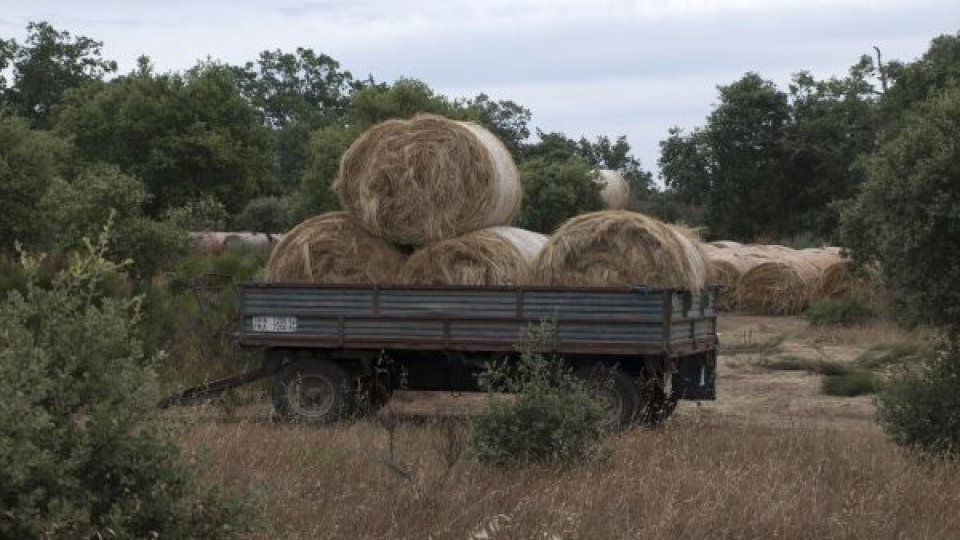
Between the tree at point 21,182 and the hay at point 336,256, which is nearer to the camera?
the hay at point 336,256

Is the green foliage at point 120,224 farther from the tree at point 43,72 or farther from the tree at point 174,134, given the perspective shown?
the tree at point 43,72

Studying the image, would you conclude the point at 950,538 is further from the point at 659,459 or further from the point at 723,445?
the point at 723,445

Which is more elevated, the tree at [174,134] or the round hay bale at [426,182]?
the tree at [174,134]

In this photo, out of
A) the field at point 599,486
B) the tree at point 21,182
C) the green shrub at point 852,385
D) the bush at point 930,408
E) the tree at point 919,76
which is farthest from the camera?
the tree at point 919,76

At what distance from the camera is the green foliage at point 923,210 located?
8898 millimetres

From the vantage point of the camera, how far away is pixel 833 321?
81.4ft

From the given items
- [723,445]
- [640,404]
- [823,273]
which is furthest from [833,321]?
[723,445]

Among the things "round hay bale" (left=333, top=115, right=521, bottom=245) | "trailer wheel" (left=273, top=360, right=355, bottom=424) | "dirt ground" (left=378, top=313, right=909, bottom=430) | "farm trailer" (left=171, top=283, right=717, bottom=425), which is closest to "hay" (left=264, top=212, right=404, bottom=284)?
"round hay bale" (left=333, top=115, right=521, bottom=245)

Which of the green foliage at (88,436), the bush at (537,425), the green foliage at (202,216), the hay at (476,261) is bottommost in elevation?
the bush at (537,425)

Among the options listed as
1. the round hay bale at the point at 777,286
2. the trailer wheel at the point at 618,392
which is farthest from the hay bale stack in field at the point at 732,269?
the trailer wheel at the point at 618,392

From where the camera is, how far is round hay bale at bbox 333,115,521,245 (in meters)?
12.9

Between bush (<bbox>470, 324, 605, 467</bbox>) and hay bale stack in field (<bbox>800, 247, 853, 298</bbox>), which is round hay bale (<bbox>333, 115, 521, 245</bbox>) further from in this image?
hay bale stack in field (<bbox>800, 247, 853, 298</bbox>)

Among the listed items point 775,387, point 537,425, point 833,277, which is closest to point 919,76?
point 833,277

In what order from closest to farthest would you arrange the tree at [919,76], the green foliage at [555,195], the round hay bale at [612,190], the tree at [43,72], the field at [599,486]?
the field at [599,486]
the green foliage at [555,195]
the round hay bale at [612,190]
the tree at [919,76]
the tree at [43,72]
